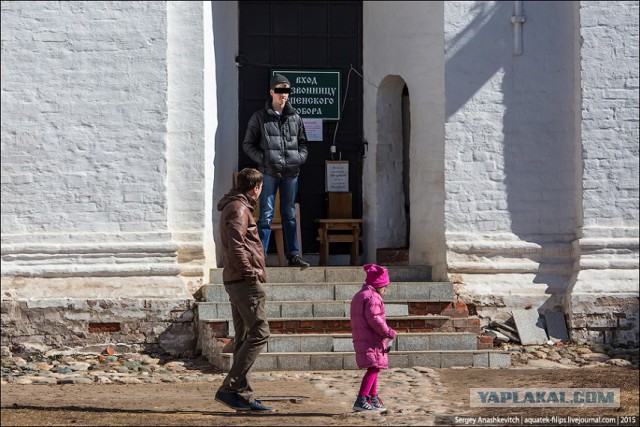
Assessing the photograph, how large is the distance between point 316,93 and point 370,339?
615cm

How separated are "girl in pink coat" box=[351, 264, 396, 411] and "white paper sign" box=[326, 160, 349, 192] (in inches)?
216

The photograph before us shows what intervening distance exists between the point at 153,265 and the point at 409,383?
11.8 ft

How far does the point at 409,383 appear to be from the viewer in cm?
1070

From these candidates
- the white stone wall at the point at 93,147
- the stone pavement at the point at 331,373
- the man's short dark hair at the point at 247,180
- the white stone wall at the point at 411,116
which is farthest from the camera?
the white stone wall at the point at 411,116

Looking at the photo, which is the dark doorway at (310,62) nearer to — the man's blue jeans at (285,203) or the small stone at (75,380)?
the man's blue jeans at (285,203)

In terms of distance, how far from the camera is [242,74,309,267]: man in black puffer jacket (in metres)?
13.0

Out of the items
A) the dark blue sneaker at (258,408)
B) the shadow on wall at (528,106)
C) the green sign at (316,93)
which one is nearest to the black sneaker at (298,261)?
the shadow on wall at (528,106)

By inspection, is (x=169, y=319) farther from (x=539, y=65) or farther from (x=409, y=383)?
(x=539, y=65)

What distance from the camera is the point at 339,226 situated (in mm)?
14375

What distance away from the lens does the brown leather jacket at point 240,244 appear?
912 centimetres

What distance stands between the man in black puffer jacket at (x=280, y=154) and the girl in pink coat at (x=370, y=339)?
385 cm

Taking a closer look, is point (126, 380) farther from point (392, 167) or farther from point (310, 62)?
point (310, 62)

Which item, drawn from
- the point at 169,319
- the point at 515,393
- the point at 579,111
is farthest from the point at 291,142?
the point at 515,393

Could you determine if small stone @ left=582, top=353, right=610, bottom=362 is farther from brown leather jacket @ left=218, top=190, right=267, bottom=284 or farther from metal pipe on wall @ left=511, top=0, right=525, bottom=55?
brown leather jacket @ left=218, top=190, right=267, bottom=284
